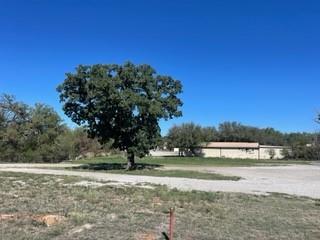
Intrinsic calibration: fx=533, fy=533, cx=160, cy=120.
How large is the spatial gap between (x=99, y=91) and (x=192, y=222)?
2665 centimetres

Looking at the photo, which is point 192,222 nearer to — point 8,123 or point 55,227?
point 55,227

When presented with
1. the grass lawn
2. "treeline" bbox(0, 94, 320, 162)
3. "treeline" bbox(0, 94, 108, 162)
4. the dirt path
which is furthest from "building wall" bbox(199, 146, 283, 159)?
the grass lawn

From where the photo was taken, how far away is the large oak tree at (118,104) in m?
37.8

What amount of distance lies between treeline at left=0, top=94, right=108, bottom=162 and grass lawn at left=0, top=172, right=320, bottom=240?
156ft

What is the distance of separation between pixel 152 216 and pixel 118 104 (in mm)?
25202

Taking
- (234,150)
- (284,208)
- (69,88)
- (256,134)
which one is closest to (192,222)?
(284,208)

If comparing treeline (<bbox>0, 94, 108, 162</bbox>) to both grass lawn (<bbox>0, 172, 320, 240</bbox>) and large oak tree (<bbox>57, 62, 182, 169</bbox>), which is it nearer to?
large oak tree (<bbox>57, 62, 182, 169</bbox>)

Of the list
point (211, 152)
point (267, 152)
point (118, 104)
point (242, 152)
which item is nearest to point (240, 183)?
point (118, 104)

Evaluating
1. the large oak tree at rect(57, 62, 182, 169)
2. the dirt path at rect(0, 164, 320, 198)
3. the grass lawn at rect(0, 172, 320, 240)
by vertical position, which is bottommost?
the grass lawn at rect(0, 172, 320, 240)

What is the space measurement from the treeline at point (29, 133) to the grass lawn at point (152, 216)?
47.4 meters

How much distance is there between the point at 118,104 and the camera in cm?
3716

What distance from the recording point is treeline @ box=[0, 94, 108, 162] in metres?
64.1

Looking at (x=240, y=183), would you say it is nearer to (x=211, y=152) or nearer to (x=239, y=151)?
(x=211, y=152)

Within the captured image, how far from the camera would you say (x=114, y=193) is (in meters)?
18.2
